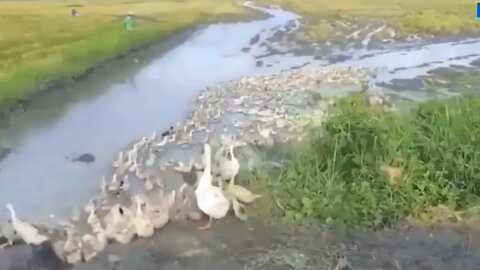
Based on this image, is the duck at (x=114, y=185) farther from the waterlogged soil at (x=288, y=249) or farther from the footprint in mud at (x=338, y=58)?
the footprint in mud at (x=338, y=58)

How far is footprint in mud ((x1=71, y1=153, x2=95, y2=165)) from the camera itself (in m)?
4.22

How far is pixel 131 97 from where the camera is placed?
6023 mm

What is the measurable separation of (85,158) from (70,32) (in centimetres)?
362

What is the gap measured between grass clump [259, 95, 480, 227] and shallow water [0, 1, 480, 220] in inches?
38.6

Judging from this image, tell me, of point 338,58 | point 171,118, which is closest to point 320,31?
point 338,58

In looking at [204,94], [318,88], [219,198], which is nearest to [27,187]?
[219,198]

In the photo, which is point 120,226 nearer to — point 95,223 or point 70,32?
point 95,223

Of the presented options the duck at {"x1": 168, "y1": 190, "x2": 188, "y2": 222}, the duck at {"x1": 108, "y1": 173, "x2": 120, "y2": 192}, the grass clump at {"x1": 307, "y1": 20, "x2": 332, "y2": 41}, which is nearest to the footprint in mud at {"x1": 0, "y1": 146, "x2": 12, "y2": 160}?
the duck at {"x1": 108, "y1": 173, "x2": 120, "y2": 192}

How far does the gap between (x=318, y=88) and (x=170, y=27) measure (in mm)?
3088

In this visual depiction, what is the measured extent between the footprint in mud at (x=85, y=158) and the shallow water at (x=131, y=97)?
0.04 meters

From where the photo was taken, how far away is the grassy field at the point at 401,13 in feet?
32.3

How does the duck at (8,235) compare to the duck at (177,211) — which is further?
the duck at (177,211)

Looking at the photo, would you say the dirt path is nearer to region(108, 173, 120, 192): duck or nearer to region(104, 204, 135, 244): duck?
region(104, 204, 135, 244): duck

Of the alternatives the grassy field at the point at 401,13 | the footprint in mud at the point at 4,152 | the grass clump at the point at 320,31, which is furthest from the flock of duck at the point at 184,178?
the grassy field at the point at 401,13
